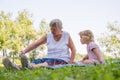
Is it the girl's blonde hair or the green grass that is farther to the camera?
the girl's blonde hair

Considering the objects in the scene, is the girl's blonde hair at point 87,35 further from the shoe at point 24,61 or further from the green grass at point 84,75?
the green grass at point 84,75

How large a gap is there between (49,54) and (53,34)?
523 millimetres

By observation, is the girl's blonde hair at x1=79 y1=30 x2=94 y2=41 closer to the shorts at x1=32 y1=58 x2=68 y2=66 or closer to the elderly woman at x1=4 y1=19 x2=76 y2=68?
the elderly woman at x1=4 y1=19 x2=76 y2=68

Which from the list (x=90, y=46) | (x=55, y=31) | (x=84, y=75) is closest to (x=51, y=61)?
(x=55, y=31)

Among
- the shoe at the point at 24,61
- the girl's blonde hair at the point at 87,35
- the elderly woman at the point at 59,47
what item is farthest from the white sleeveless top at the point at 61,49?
the shoe at the point at 24,61

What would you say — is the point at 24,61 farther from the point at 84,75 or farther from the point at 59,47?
the point at 84,75

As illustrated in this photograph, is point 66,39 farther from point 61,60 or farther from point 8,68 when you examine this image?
point 8,68

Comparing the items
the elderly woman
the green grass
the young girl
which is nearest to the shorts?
the elderly woman

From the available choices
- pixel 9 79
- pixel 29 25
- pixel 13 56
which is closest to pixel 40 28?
pixel 29 25

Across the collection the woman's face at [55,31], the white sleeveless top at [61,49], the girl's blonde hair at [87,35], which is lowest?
the white sleeveless top at [61,49]

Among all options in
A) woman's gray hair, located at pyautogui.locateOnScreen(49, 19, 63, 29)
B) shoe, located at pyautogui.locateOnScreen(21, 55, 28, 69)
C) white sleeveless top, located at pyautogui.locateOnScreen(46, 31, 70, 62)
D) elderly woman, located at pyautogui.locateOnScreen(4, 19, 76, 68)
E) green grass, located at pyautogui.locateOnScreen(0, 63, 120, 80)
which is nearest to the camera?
green grass, located at pyautogui.locateOnScreen(0, 63, 120, 80)

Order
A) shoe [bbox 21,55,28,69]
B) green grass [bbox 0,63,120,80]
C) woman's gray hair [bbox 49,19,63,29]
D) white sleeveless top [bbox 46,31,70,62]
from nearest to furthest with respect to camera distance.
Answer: green grass [bbox 0,63,120,80] < shoe [bbox 21,55,28,69] < woman's gray hair [bbox 49,19,63,29] < white sleeveless top [bbox 46,31,70,62]

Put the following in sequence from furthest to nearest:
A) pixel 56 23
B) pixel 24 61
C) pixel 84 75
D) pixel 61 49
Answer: pixel 61 49 < pixel 56 23 < pixel 24 61 < pixel 84 75

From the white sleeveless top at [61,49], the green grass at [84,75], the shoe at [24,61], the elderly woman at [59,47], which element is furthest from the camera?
the white sleeveless top at [61,49]
